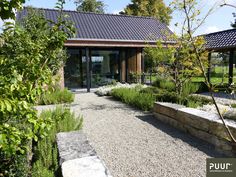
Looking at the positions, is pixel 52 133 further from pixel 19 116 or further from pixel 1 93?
pixel 1 93

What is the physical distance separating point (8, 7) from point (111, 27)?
546 inches

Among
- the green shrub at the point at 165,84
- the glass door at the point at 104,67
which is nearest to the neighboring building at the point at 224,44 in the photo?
the green shrub at the point at 165,84

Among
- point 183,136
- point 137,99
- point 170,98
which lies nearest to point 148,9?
point 137,99

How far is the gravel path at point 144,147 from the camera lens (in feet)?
12.6

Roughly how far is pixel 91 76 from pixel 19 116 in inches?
499

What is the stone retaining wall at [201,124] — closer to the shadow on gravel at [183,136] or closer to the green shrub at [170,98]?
the shadow on gravel at [183,136]

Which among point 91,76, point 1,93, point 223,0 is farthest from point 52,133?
point 91,76

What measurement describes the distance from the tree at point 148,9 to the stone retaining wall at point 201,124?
31.1 m

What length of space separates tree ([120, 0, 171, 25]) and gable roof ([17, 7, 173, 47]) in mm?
18305

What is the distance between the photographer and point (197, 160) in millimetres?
4156

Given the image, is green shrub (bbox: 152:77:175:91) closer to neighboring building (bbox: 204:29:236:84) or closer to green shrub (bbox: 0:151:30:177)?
neighboring building (bbox: 204:29:236:84)

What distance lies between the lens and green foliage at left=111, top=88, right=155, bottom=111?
27.2 ft

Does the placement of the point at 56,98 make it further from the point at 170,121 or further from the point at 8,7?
the point at 8,7

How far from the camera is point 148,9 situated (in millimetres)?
36188
